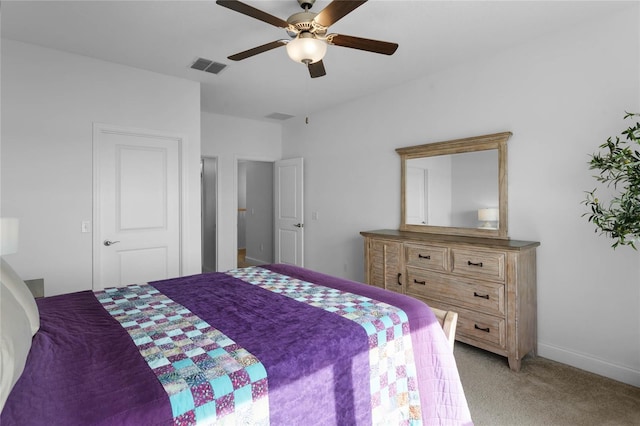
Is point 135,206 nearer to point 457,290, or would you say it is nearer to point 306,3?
point 306,3

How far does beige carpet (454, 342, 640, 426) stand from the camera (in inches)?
82.0

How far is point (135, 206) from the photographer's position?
359cm

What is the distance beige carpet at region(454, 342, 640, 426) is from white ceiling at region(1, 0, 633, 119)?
273cm

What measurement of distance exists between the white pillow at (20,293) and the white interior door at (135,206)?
2.13 metres

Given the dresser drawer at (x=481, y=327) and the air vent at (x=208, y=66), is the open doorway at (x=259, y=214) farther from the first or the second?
the dresser drawer at (x=481, y=327)

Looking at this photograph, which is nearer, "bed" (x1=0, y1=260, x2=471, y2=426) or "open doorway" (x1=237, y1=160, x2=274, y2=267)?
"bed" (x1=0, y1=260, x2=471, y2=426)

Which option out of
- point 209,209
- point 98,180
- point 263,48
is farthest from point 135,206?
point 263,48

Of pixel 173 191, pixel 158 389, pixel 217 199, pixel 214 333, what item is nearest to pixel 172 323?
pixel 214 333

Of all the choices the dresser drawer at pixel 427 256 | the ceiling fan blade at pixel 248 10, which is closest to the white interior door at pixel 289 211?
the dresser drawer at pixel 427 256

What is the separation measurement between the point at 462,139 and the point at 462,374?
215 cm

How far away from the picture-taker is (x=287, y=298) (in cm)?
187

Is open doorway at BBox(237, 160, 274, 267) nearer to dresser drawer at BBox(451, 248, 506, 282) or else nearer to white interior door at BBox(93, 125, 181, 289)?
white interior door at BBox(93, 125, 181, 289)

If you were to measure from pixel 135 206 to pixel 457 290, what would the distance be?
130 inches

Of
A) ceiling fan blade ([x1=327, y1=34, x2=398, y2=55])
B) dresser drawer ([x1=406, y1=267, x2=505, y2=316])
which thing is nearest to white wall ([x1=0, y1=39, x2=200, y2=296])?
ceiling fan blade ([x1=327, y1=34, x2=398, y2=55])
